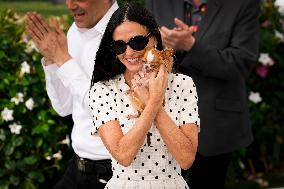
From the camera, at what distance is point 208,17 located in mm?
4242

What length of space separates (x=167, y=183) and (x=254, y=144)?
4001 mm

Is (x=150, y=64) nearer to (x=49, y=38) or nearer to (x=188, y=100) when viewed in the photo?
(x=188, y=100)

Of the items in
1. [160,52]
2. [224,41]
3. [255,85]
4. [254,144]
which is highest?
[160,52]

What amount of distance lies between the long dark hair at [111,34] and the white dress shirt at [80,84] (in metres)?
0.44

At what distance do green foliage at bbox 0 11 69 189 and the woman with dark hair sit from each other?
2.38 meters

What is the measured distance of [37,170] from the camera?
5.42m

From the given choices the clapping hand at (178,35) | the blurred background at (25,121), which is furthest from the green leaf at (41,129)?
the clapping hand at (178,35)

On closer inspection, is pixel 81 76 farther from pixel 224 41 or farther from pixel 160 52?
pixel 224 41

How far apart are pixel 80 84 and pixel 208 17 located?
1.14m

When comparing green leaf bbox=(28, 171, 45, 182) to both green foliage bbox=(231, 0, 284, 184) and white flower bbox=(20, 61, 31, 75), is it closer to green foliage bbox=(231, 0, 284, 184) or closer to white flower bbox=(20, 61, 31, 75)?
white flower bbox=(20, 61, 31, 75)

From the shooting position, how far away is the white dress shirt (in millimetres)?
3408

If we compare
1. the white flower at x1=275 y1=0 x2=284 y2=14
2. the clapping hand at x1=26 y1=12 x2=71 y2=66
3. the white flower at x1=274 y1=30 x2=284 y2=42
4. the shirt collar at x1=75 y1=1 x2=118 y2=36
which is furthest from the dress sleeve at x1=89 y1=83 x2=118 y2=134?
the white flower at x1=275 y1=0 x2=284 y2=14

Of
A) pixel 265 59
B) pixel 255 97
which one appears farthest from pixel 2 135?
pixel 265 59

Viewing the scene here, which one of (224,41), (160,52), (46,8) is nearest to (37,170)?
(224,41)
